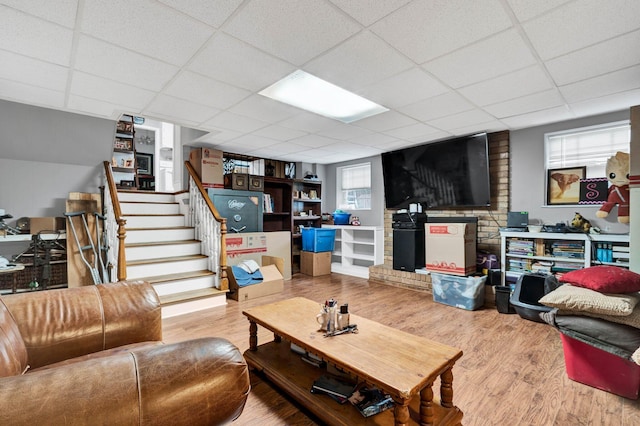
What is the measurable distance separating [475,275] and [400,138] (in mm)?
2222

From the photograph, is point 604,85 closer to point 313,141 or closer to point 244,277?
point 313,141

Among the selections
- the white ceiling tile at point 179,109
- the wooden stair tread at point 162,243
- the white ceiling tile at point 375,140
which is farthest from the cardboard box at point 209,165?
the white ceiling tile at point 375,140

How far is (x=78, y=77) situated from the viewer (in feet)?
8.16

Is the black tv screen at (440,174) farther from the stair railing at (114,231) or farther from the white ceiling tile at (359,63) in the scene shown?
the stair railing at (114,231)

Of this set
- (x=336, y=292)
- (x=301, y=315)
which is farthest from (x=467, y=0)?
(x=336, y=292)

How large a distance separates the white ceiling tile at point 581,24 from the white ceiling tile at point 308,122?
2129mm

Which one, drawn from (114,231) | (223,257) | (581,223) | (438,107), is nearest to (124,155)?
(114,231)

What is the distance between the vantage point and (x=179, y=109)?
3.24 metres

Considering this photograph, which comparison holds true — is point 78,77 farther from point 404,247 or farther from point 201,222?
point 404,247

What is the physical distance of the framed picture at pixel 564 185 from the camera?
11.7ft

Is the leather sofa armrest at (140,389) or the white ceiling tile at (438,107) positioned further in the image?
the white ceiling tile at (438,107)

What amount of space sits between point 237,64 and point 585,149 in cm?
411

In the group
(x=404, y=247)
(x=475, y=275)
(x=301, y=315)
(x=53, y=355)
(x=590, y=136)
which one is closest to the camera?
(x=53, y=355)

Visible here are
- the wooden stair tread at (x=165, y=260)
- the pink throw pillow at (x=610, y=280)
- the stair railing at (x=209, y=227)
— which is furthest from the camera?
the stair railing at (x=209, y=227)
